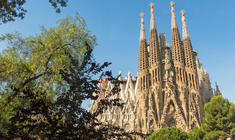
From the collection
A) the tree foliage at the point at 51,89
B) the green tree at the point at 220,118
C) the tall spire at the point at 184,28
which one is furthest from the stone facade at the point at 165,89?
the tree foliage at the point at 51,89

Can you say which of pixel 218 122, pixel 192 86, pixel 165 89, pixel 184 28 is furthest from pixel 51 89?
pixel 184 28

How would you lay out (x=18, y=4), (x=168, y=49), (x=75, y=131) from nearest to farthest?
(x=75, y=131), (x=18, y=4), (x=168, y=49)

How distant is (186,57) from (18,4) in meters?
35.5

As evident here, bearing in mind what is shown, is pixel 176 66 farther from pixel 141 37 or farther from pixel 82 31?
pixel 82 31

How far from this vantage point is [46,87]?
8602 millimetres

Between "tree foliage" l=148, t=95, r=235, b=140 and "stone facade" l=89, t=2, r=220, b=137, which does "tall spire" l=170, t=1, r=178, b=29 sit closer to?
"stone facade" l=89, t=2, r=220, b=137

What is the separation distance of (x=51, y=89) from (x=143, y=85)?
1220 inches

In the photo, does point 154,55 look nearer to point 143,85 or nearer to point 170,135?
point 143,85

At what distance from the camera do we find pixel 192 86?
37.5 m

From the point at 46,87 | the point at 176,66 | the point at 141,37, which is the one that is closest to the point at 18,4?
the point at 46,87

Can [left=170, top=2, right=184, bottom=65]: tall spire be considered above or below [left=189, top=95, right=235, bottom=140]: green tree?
above

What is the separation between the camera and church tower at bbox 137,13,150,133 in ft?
121

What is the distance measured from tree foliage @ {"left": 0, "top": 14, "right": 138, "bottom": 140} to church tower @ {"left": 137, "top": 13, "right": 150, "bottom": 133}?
2731 centimetres

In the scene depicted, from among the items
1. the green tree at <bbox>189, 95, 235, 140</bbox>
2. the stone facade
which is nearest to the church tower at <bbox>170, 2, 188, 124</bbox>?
the stone facade
